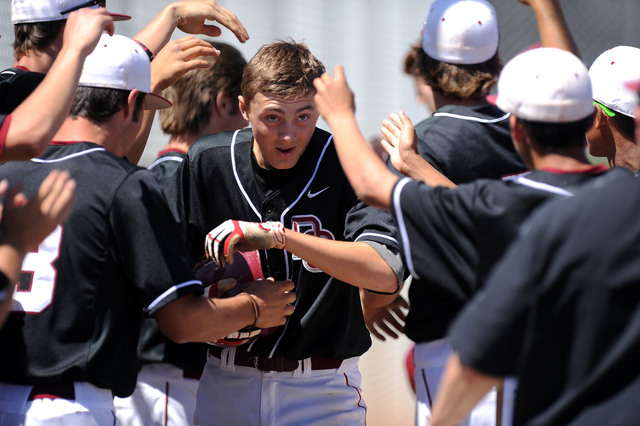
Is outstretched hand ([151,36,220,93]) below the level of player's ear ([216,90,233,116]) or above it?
above

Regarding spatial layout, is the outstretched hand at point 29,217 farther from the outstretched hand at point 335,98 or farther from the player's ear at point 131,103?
the outstretched hand at point 335,98

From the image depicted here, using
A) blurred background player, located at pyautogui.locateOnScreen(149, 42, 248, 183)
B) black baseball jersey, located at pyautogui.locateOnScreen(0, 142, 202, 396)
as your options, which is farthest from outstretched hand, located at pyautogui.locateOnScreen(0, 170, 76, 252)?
blurred background player, located at pyautogui.locateOnScreen(149, 42, 248, 183)

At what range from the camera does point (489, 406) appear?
3.19 meters

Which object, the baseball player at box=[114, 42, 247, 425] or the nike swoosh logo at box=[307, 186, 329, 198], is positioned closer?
the nike swoosh logo at box=[307, 186, 329, 198]

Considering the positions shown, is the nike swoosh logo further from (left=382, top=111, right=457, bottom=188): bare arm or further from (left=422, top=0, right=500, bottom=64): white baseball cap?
(left=422, top=0, right=500, bottom=64): white baseball cap

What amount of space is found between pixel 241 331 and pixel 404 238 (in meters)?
1.05

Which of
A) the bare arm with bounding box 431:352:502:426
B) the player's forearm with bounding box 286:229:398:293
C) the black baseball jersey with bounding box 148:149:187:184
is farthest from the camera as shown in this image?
the black baseball jersey with bounding box 148:149:187:184

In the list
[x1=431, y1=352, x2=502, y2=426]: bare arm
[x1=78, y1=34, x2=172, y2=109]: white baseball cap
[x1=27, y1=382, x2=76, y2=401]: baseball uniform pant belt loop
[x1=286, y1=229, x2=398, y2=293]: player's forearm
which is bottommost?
[x1=27, y1=382, x2=76, y2=401]: baseball uniform pant belt loop

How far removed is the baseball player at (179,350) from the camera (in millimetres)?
3938

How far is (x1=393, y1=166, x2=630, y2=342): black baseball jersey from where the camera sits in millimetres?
2289

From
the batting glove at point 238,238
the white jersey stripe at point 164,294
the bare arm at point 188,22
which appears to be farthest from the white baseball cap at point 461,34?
the white jersey stripe at point 164,294

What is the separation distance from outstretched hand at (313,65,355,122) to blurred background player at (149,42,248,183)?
1.88m

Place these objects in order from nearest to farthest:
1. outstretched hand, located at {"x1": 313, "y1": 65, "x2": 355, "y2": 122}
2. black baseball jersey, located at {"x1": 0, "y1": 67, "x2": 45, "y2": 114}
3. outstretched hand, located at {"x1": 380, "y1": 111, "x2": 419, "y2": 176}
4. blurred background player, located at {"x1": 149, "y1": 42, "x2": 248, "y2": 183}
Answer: outstretched hand, located at {"x1": 313, "y1": 65, "x2": 355, "y2": 122}
outstretched hand, located at {"x1": 380, "y1": 111, "x2": 419, "y2": 176}
black baseball jersey, located at {"x1": 0, "y1": 67, "x2": 45, "y2": 114}
blurred background player, located at {"x1": 149, "y1": 42, "x2": 248, "y2": 183}

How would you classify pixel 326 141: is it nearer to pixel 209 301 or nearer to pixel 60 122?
pixel 209 301
